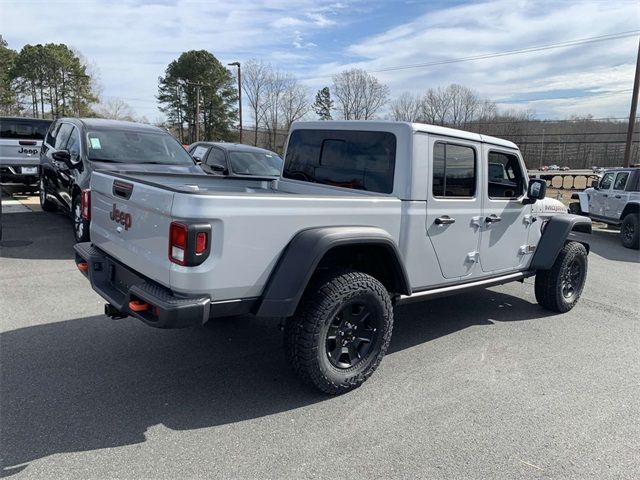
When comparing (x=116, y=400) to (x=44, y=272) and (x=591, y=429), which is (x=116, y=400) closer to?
(x=591, y=429)

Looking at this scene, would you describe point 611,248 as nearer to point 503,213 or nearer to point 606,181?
point 606,181

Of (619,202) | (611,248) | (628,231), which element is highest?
(619,202)

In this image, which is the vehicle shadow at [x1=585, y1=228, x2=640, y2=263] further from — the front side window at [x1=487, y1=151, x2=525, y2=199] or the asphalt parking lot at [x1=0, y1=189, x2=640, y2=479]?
the front side window at [x1=487, y1=151, x2=525, y2=199]

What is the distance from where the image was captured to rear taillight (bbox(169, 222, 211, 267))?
2.59 metres

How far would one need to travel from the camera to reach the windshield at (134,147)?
716 centimetres

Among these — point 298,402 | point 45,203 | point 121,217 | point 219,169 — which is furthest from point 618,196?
point 45,203

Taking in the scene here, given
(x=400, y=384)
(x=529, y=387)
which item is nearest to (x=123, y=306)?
(x=400, y=384)

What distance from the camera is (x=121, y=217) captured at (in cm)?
332

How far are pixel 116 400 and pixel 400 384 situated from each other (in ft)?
6.56

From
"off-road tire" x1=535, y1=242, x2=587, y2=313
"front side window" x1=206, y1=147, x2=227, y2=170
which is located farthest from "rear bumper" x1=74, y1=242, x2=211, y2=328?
"front side window" x1=206, y1=147, x2=227, y2=170

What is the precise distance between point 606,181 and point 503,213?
9838mm

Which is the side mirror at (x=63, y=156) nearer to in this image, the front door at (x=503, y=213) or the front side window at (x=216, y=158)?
the front side window at (x=216, y=158)

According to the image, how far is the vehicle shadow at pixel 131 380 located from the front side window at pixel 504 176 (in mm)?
1438

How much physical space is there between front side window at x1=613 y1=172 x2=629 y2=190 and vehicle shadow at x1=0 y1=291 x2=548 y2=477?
31.1ft
